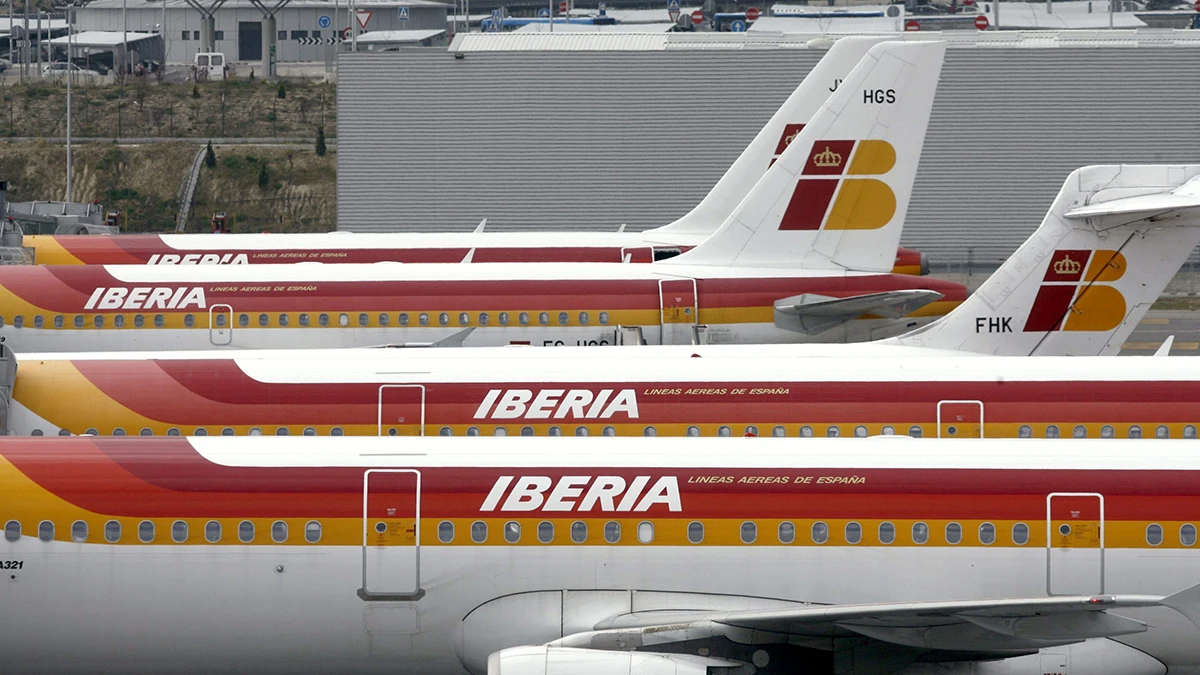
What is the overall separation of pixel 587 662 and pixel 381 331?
18.3m

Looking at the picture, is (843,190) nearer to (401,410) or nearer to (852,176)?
(852,176)

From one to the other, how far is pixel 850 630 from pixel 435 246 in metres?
26.8

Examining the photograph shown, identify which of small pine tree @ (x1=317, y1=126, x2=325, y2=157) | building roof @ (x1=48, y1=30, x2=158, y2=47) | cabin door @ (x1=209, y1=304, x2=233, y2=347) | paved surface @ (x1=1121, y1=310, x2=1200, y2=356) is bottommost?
paved surface @ (x1=1121, y1=310, x2=1200, y2=356)

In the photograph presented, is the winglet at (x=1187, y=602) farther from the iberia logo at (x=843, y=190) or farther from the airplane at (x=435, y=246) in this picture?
the airplane at (x=435, y=246)

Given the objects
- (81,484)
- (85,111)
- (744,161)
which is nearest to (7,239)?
(744,161)

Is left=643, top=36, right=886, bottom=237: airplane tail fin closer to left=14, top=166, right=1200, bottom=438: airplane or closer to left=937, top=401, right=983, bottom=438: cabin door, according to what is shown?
left=14, top=166, right=1200, bottom=438: airplane

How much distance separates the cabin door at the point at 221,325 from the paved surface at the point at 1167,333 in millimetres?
25954

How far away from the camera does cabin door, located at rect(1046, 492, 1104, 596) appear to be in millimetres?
16000

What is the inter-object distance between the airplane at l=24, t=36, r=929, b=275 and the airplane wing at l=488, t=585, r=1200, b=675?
2417 cm

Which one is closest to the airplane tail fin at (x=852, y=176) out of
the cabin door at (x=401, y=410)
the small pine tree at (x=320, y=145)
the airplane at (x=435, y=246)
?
the airplane at (x=435, y=246)

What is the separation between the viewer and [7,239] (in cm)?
4347

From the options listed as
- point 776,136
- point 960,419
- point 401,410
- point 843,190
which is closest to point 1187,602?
point 960,419

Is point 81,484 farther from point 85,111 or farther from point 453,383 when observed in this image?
point 85,111

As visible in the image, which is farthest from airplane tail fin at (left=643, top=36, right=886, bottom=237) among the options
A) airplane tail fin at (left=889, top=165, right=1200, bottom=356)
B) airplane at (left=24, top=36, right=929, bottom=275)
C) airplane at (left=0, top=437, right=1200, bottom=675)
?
airplane at (left=0, top=437, right=1200, bottom=675)
